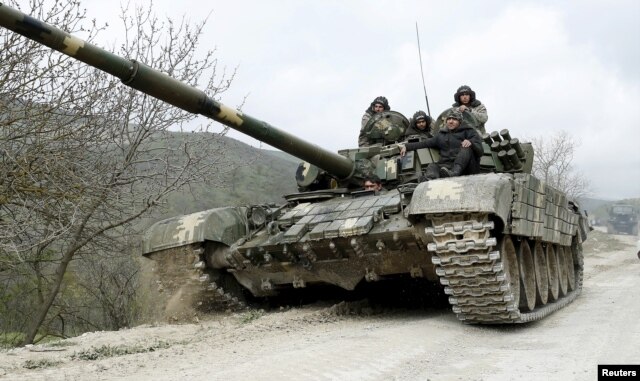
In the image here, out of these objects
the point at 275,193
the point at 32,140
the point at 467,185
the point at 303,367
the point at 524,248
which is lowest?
the point at 303,367

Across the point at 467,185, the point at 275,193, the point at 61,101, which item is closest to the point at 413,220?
the point at 467,185

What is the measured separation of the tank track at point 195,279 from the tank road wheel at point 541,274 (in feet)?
13.3

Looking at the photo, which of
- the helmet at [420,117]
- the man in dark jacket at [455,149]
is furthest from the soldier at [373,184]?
the helmet at [420,117]

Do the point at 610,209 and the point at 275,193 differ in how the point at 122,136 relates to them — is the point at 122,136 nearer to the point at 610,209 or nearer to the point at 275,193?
the point at 275,193

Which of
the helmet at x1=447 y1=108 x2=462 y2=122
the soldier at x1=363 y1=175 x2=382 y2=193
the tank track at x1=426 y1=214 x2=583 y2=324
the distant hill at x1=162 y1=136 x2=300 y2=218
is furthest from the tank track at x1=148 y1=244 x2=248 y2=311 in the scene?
the distant hill at x1=162 y1=136 x2=300 y2=218

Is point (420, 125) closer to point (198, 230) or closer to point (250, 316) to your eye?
point (198, 230)

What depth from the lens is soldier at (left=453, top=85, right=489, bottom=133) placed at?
1043 cm

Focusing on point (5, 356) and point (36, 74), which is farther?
point (36, 74)

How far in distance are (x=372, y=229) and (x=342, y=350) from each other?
2072 mm

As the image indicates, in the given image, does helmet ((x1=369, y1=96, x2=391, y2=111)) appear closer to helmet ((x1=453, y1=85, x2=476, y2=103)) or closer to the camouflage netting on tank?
helmet ((x1=453, y1=85, x2=476, y2=103))

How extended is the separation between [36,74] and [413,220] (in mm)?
4715

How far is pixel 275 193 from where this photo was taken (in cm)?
4703

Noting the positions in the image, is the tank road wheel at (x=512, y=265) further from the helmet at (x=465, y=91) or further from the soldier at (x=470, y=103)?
the helmet at (x=465, y=91)

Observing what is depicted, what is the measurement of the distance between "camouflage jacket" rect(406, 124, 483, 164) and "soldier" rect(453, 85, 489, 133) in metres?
1.46
